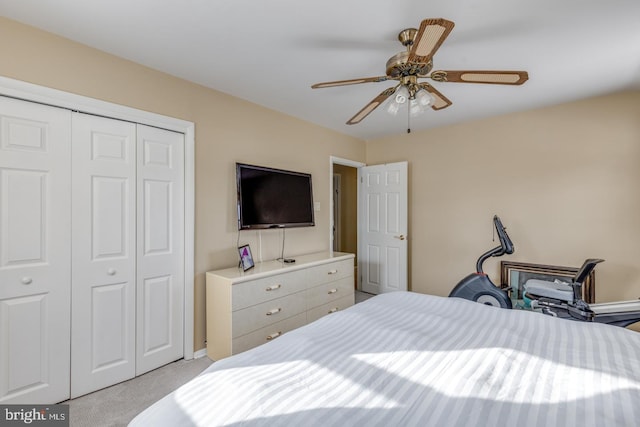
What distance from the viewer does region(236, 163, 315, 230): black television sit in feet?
9.03

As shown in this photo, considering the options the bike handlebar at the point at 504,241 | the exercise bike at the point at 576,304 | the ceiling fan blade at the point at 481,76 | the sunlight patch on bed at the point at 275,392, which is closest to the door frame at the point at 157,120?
the sunlight patch on bed at the point at 275,392

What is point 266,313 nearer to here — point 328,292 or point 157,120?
point 328,292

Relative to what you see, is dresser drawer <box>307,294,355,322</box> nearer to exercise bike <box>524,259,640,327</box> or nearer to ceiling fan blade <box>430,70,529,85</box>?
exercise bike <box>524,259,640,327</box>

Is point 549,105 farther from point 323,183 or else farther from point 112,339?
point 112,339

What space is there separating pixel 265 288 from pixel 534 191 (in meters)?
3.10

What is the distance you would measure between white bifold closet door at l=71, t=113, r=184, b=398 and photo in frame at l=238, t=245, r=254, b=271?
51 cm

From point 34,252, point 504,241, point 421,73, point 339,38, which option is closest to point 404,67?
point 421,73

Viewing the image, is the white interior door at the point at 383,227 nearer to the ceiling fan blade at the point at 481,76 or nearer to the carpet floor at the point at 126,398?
the ceiling fan blade at the point at 481,76

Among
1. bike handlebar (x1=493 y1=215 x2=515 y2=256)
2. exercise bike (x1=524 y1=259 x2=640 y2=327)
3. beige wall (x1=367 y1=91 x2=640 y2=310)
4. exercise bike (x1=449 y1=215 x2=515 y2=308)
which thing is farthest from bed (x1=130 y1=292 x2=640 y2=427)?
beige wall (x1=367 y1=91 x2=640 y2=310)

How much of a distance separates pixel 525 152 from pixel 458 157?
0.71 meters

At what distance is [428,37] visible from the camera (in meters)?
1.29

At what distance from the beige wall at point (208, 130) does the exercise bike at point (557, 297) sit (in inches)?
74.3

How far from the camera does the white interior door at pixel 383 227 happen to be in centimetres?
407

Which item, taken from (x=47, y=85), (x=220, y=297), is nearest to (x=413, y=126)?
(x=220, y=297)
